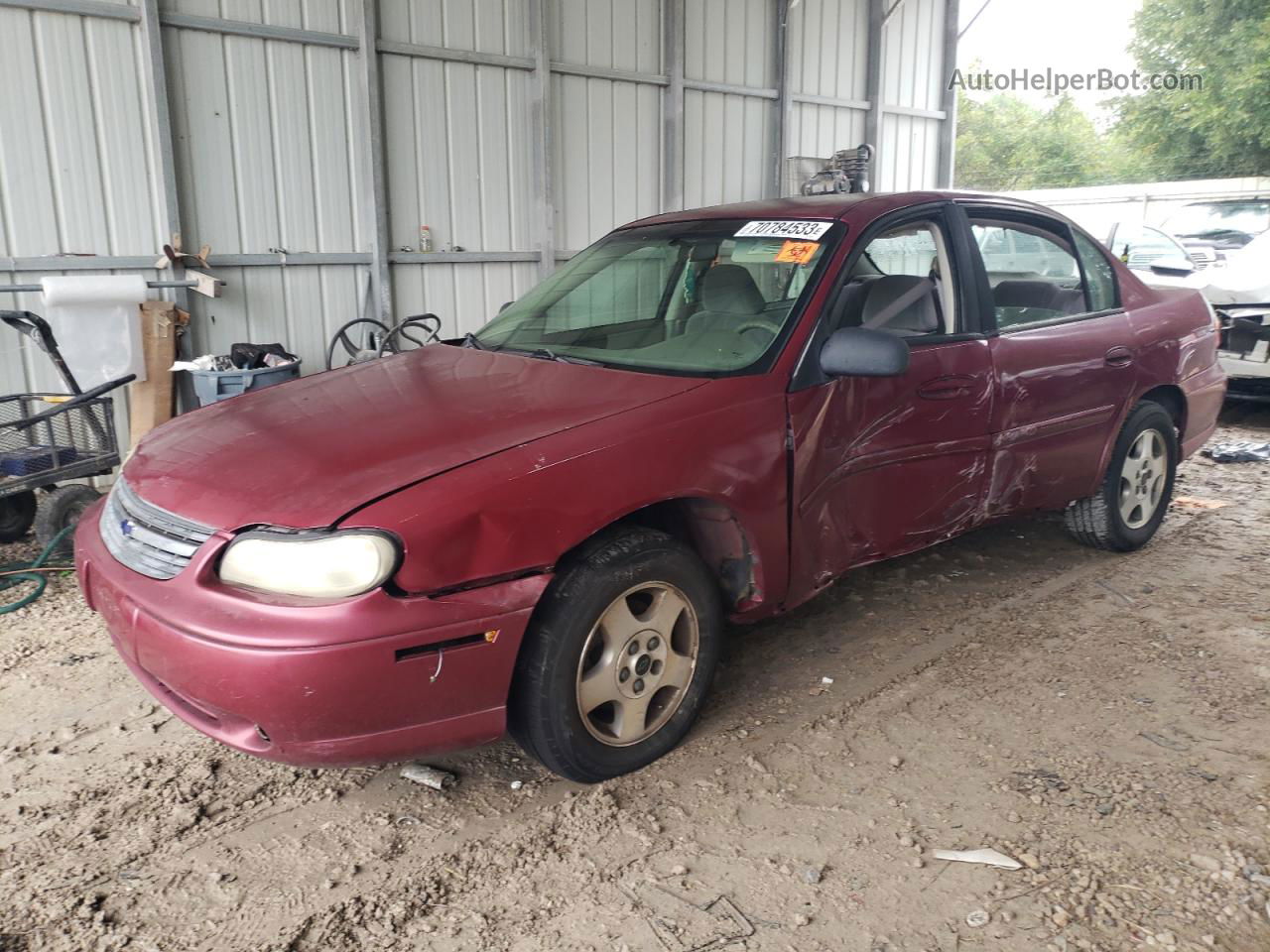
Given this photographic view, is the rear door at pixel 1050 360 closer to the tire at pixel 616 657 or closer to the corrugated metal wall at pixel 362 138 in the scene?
the tire at pixel 616 657

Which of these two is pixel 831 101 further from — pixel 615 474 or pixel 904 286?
pixel 615 474

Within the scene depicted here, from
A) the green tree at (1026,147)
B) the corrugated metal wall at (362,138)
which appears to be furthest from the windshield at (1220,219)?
the green tree at (1026,147)

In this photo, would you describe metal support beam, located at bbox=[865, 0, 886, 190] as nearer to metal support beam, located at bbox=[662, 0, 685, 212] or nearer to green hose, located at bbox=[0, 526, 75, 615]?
metal support beam, located at bbox=[662, 0, 685, 212]

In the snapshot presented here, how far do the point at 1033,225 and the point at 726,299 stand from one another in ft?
5.28

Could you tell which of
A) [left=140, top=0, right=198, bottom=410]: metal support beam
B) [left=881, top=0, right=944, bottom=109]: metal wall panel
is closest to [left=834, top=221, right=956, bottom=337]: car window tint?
[left=140, top=0, right=198, bottom=410]: metal support beam

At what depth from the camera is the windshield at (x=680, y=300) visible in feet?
9.77

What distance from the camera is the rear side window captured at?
4.08m

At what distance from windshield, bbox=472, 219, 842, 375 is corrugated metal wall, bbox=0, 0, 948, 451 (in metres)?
3.63

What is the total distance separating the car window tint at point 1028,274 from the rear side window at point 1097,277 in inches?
2.7

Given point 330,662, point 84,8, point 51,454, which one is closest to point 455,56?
point 84,8

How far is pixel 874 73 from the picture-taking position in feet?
33.8

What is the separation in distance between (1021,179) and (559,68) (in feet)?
145

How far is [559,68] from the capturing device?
774 centimetres

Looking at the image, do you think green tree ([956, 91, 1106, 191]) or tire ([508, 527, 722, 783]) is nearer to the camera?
tire ([508, 527, 722, 783])
